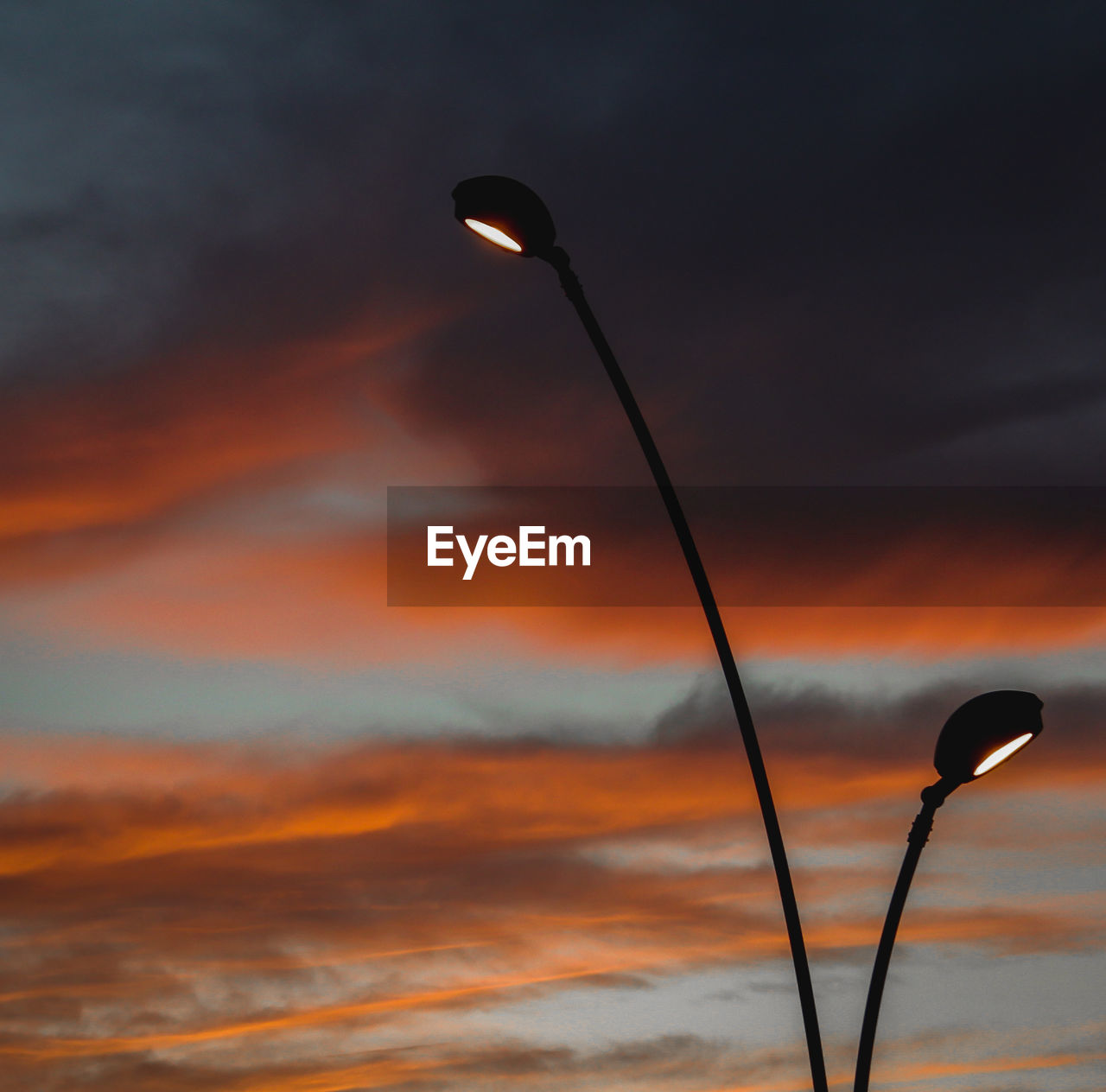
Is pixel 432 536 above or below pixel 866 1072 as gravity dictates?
above

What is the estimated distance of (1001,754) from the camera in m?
7.53

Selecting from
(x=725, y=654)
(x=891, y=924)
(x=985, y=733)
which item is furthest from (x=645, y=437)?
(x=891, y=924)

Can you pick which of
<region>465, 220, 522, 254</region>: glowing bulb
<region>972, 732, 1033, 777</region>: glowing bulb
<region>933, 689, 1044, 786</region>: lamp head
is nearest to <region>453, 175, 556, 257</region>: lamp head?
<region>465, 220, 522, 254</region>: glowing bulb

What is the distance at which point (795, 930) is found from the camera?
24.1 ft

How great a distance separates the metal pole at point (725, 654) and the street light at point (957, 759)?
0.59 metres

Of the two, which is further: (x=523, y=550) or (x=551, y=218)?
(x=523, y=550)

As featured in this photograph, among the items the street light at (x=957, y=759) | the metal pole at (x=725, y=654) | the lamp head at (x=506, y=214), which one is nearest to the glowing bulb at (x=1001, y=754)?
the street light at (x=957, y=759)

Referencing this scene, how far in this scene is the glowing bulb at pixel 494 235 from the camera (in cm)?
710

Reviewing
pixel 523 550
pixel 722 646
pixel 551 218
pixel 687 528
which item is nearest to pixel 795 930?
pixel 722 646

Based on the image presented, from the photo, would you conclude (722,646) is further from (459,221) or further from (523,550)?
(523,550)

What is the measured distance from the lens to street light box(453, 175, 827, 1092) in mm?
7031

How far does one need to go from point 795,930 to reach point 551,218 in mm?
4184

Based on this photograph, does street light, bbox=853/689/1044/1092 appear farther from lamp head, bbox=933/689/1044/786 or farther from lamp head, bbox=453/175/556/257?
lamp head, bbox=453/175/556/257

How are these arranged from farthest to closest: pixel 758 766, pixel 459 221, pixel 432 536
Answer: pixel 432 536 < pixel 758 766 < pixel 459 221
